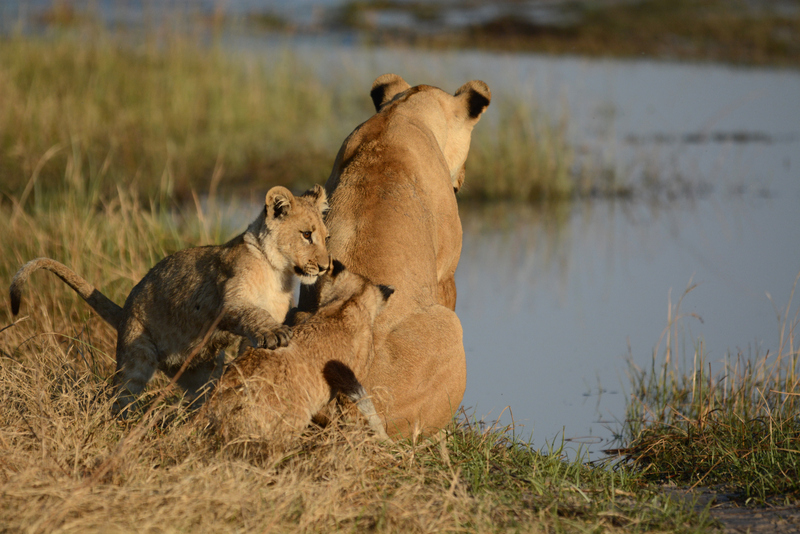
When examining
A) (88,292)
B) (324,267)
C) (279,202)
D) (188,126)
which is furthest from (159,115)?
(324,267)

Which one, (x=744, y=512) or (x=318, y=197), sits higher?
(x=318, y=197)

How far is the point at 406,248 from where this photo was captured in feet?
13.9

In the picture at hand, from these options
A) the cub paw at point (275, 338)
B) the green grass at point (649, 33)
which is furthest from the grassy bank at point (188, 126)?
the green grass at point (649, 33)

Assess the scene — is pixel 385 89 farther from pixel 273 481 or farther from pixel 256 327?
pixel 273 481

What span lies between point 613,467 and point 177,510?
7.34 ft

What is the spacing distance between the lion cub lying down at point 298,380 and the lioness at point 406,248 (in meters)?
0.17

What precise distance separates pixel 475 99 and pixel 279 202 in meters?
1.82

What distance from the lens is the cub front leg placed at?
358 cm

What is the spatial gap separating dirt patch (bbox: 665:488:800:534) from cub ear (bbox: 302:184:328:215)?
1967 millimetres

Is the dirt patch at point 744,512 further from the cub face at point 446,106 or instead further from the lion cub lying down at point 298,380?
the cub face at point 446,106

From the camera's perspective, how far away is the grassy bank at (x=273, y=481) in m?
3.13

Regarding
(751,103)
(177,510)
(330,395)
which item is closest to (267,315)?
(330,395)

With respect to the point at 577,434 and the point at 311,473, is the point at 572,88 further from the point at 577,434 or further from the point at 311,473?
the point at 311,473

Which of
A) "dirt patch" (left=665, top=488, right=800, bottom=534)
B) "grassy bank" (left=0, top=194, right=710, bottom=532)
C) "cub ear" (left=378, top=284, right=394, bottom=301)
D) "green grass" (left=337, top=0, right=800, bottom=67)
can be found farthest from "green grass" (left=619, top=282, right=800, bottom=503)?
"green grass" (left=337, top=0, right=800, bottom=67)
